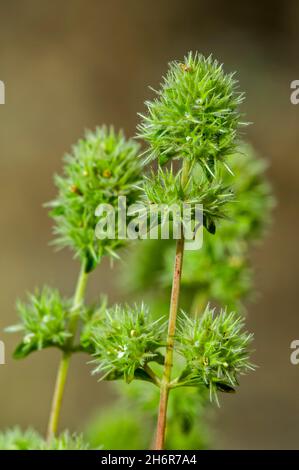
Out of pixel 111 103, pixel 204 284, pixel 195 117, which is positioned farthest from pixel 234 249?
pixel 111 103

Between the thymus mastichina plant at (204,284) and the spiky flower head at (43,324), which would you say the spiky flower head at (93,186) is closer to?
the spiky flower head at (43,324)

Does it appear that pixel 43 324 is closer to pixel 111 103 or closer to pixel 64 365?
pixel 64 365

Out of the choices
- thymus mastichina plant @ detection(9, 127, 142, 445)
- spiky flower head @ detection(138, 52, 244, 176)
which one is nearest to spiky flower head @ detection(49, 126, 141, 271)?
thymus mastichina plant @ detection(9, 127, 142, 445)

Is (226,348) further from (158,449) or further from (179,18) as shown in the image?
(179,18)

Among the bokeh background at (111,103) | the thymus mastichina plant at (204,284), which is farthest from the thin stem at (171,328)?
the bokeh background at (111,103)

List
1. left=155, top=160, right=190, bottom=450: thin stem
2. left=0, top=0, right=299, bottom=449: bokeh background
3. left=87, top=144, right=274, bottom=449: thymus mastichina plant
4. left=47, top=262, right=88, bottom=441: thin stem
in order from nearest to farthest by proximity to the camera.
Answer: left=155, top=160, right=190, bottom=450: thin stem → left=47, top=262, right=88, bottom=441: thin stem → left=87, top=144, right=274, bottom=449: thymus mastichina plant → left=0, top=0, right=299, bottom=449: bokeh background

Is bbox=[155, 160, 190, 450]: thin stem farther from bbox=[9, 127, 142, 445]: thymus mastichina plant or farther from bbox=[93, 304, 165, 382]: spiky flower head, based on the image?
bbox=[9, 127, 142, 445]: thymus mastichina plant
